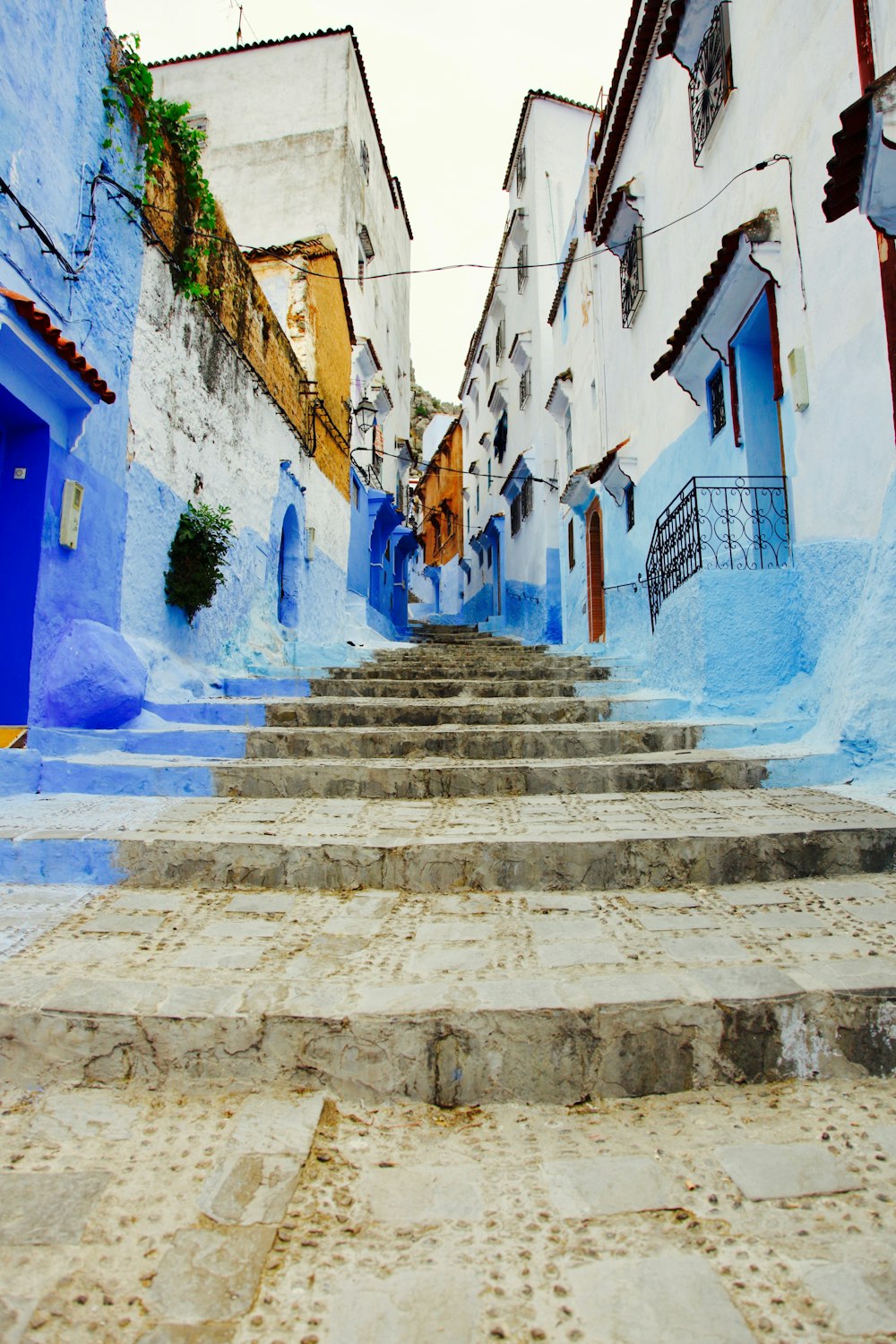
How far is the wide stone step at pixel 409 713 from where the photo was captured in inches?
225

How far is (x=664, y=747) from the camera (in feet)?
16.9

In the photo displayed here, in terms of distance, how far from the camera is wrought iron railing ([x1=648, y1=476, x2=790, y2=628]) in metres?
6.33

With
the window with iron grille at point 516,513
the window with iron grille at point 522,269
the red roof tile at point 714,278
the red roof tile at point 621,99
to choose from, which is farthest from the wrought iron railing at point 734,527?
the window with iron grille at point 522,269

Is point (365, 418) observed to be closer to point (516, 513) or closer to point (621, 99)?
point (516, 513)

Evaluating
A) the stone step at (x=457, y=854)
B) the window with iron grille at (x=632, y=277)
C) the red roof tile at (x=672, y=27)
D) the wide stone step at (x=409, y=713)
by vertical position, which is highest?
the red roof tile at (x=672, y=27)

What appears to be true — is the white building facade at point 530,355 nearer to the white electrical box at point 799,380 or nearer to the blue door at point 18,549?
the white electrical box at point 799,380

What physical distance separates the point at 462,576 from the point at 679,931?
33.6 meters

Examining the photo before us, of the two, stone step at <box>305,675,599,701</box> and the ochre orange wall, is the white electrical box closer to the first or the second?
stone step at <box>305,675,599,701</box>

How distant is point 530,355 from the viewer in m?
20.2

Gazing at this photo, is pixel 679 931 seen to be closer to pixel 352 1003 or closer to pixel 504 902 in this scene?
pixel 504 902

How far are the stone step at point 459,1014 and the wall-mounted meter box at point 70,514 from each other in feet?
10.6

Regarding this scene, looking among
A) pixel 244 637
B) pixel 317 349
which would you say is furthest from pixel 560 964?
pixel 317 349

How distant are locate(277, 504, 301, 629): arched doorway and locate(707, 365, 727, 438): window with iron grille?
569 centimetres

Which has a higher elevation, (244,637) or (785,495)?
(785,495)
